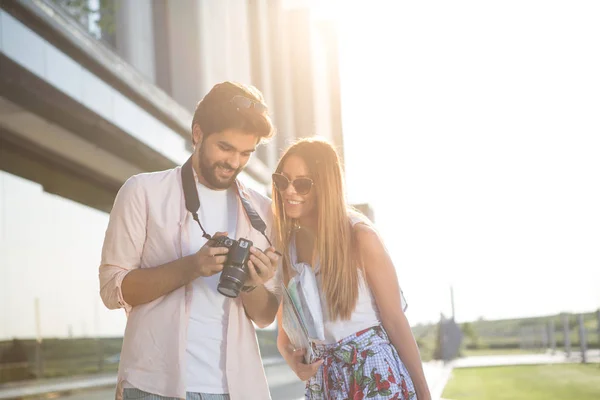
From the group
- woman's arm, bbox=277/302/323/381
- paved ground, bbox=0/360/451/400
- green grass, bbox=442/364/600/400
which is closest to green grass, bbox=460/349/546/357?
green grass, bbox=442/364/600/400

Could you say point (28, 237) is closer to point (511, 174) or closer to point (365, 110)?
point (365, 110)

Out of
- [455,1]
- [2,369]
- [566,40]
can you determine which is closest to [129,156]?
[2,369]

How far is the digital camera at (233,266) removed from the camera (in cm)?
244

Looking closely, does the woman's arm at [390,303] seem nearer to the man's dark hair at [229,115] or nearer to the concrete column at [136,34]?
the man's dark hair at [229,115]

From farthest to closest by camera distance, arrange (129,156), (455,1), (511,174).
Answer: (511,174), (455,1), (129,156)

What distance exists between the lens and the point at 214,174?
274cm

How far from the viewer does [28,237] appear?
9.01 metres

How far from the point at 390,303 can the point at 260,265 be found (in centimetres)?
67

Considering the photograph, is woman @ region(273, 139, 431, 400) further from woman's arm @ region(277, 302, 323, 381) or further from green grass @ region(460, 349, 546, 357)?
green grass @ region(460, 349, 546, 357)

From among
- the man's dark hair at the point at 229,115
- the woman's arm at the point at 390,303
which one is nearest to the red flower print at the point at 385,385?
the woman's arm at the point at 390,303

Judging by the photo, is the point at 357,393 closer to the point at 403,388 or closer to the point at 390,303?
the point at 403,388

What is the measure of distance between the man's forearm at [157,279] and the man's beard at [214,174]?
1.19 ft

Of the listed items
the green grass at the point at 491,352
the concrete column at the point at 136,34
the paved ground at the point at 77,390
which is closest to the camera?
the paved ground at the point at 77,390

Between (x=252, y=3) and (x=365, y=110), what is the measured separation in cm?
586
